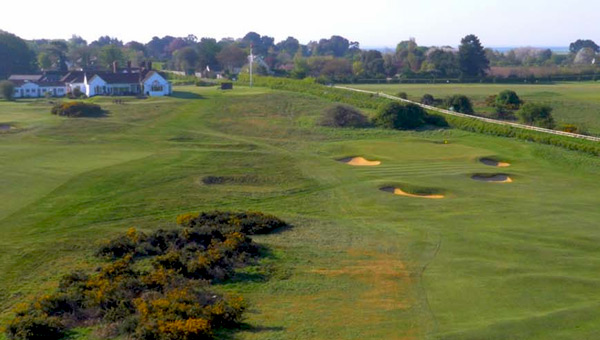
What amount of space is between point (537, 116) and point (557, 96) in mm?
37405

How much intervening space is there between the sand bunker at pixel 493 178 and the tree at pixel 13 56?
310 feet

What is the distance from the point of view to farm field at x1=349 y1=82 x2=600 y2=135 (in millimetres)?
77250

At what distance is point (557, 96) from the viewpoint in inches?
3927

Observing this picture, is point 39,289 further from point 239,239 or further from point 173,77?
point 173,77

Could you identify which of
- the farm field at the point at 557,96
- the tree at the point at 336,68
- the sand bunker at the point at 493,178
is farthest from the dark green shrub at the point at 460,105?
the tree at the point at 336,68

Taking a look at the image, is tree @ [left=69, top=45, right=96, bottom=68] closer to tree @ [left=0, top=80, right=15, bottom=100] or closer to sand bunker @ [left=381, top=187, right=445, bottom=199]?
tree @ [left=0, top=80, right=15, bottom=100]

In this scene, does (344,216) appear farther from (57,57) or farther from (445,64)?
(57,57)

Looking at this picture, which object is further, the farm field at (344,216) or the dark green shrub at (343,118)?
the dark green shrub at (343,118)

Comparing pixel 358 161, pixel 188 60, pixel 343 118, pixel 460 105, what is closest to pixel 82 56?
pixel 188 60

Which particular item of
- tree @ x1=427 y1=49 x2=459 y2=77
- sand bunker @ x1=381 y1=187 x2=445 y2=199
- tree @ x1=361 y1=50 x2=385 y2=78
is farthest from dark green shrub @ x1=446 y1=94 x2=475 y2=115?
tree @ x1=427 y1=49 x2=459 y2=77

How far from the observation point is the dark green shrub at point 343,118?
222ft

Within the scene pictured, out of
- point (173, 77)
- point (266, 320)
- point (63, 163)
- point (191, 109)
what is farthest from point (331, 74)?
point (266, 320)

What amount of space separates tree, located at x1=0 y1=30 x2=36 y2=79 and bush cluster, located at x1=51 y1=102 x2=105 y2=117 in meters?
51.0

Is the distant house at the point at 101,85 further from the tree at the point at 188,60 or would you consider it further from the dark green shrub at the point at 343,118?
the tree at the point at 188,60
